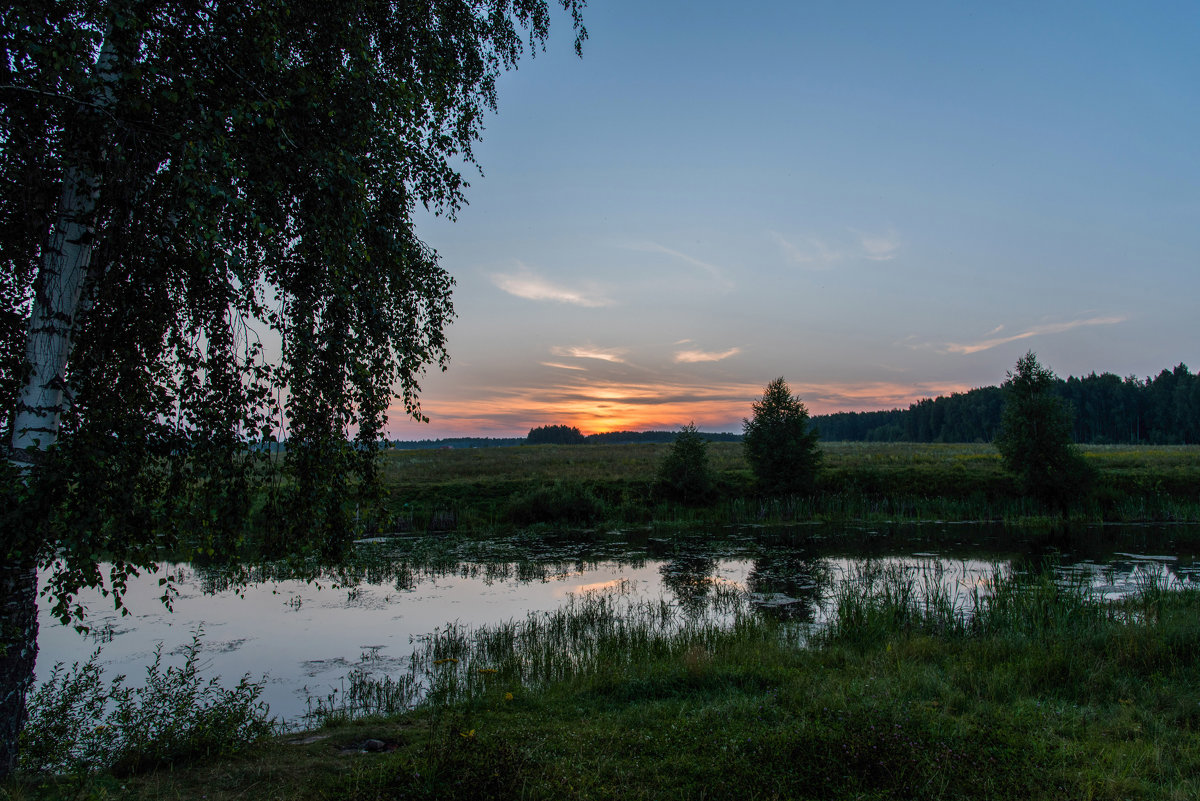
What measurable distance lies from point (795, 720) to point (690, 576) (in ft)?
35.5

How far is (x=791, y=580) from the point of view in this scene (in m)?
15.2

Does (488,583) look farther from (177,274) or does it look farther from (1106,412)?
(1106,412)

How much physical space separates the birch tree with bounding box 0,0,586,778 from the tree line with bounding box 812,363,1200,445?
103521mm

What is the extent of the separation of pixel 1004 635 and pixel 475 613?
9148 mm

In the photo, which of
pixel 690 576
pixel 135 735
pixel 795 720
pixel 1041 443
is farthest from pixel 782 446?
pixel 135 735

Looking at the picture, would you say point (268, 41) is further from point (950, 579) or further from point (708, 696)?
point (950, 579)

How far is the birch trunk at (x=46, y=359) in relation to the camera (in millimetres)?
4184

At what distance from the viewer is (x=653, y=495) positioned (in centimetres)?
3008

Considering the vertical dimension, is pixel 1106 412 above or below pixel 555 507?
above

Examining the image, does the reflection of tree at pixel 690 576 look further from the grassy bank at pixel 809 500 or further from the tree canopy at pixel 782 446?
the tree canopy at pixel 782 446

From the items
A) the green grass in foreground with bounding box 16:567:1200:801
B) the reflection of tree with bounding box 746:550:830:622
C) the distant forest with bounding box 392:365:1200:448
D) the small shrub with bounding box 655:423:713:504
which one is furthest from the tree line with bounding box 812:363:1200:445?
the green grass in foreground with bounding box 16:567:1200:801

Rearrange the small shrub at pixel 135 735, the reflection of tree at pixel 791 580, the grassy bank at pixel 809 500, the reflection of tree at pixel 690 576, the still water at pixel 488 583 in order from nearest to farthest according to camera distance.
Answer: the small shrub at pixel 135 735 → the still water at pixel 488 583 → the reflection of tree at pixel 791 580 → the reflection of tree at pixel 690 576 → the grassy bank at pixel 809 500

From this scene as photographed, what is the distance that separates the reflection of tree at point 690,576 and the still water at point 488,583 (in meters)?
0.05

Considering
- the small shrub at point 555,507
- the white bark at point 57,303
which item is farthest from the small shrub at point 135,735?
the small shrub at point 555,507
